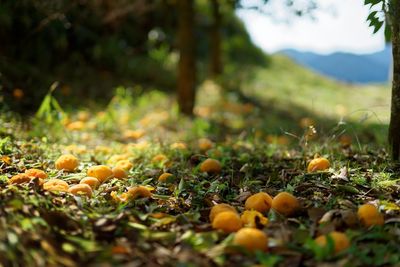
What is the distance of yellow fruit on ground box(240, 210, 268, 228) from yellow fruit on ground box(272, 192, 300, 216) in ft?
0.49

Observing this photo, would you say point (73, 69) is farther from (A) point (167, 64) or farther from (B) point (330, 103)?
(B) point (330, 103)

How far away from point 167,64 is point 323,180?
28.4ft

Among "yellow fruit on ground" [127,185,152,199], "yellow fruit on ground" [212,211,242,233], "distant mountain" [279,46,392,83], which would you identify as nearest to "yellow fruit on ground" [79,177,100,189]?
"yellow fruit on ground" [127,185,152,199]

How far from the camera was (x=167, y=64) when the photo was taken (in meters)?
11.4

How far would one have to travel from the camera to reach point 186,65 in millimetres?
7707

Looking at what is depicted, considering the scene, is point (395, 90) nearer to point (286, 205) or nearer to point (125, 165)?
point (286, 205)

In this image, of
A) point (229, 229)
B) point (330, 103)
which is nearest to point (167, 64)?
point (330, 103)

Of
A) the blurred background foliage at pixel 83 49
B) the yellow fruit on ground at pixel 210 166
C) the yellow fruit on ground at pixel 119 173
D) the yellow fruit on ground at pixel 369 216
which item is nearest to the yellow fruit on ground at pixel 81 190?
the yellow fruit on ground at pixel 119 173

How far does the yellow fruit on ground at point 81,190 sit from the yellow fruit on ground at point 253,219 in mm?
985

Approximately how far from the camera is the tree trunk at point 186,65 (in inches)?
299

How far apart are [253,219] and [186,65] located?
556 cm

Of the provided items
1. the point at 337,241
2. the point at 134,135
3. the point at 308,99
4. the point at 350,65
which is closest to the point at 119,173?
the point at 337,241

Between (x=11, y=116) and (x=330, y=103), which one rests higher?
(x=11, y=116)

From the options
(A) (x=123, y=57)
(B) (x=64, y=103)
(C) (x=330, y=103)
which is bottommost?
(C) (x=330, y=103)
